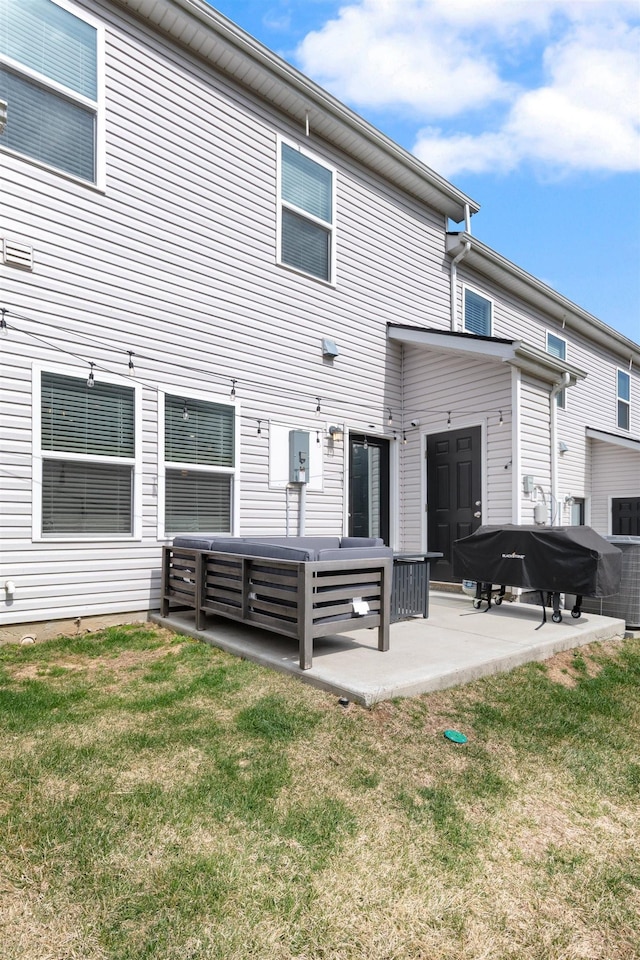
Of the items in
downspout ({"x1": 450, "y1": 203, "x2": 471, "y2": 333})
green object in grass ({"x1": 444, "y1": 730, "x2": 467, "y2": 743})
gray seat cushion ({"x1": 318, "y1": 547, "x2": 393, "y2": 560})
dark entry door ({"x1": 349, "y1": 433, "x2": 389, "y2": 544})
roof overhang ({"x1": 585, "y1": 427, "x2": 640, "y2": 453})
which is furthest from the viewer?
roof overhang ({"x1": 585, "y1": 427, "x2": 640, "y2": 453})

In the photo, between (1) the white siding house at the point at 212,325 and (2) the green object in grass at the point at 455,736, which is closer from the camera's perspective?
(2) the green object in grass at the point at 455,736

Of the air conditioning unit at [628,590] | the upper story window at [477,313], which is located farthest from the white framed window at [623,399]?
the air conditioning unit at [628,590]

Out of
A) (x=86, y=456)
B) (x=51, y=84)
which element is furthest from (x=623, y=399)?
(x=51, y=84)

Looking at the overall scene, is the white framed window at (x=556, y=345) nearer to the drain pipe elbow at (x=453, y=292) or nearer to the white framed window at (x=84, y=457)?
the drain pipe elbow at (x=453, y=292)

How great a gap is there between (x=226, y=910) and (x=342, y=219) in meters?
7.47

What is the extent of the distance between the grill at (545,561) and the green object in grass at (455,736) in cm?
261

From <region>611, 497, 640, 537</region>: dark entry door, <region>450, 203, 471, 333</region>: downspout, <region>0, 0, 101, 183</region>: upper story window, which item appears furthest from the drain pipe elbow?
<region>0, 0, 101, 183</region>: upper story window

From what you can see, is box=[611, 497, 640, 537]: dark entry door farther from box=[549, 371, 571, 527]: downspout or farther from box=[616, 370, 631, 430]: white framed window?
box=[549, 371, 571, 527]: downspout

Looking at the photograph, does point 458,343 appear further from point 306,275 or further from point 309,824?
point 309,824

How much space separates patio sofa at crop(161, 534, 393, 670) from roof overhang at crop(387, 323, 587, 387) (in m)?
3.22

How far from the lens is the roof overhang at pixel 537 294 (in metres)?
8.85

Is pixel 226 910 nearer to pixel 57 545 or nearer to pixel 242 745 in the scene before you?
pixel 242 745

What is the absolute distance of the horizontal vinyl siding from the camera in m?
4.85

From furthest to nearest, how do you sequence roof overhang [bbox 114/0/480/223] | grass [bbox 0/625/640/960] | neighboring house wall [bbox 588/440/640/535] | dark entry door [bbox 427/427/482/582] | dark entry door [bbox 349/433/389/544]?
neighboring house wall [bbox 588/440/640/535] < dark entry door [bbox 349/433/389/544] < dark entry door [bbox 427/427/482/582] < roof overhang [bbox 114/0/480/223] < grass [bbox 0/625/640/960]
